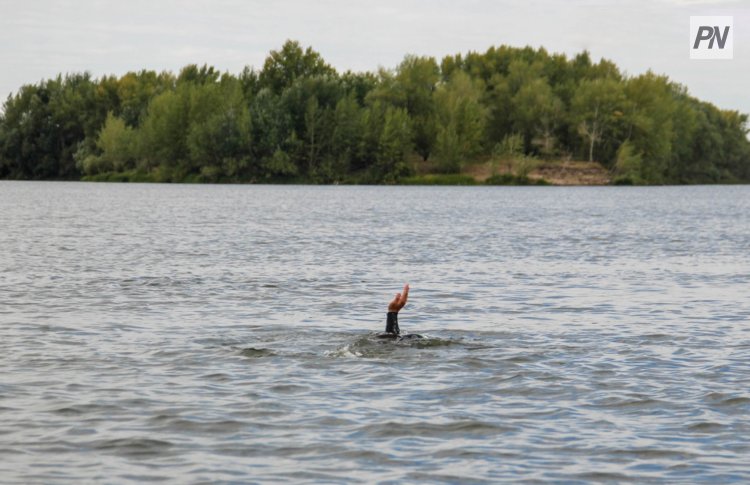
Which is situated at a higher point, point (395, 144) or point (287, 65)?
point (287, 65)

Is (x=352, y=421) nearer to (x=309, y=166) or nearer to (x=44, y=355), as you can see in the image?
(x=44, y=355)

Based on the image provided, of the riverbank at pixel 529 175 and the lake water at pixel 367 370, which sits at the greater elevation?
the riverbank at pixel 529 175

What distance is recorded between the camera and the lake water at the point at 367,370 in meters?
13.6

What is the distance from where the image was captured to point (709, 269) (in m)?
39.4

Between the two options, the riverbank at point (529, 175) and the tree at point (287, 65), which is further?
the tree at point (287, 65)

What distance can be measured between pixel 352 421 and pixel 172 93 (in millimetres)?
179797

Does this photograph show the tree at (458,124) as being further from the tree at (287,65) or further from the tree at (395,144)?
the tree at (287,65)

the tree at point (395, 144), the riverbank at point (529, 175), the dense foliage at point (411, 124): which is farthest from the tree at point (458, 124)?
the tree at point (395, 144)

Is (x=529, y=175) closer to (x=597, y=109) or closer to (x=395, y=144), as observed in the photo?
(x=597, y=109)

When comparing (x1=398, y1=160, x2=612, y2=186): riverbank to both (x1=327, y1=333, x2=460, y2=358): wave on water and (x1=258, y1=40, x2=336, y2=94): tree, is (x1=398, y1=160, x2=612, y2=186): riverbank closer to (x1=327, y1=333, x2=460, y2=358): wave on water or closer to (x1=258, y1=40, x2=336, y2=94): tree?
(x1=258, y1=40, x2=336, y2=94): tree

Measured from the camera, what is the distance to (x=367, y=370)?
62.4 feet

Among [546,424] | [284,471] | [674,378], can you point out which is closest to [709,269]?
[674,378]

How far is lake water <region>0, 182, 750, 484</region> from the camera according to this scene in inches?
536

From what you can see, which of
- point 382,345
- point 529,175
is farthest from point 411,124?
point 382,345
